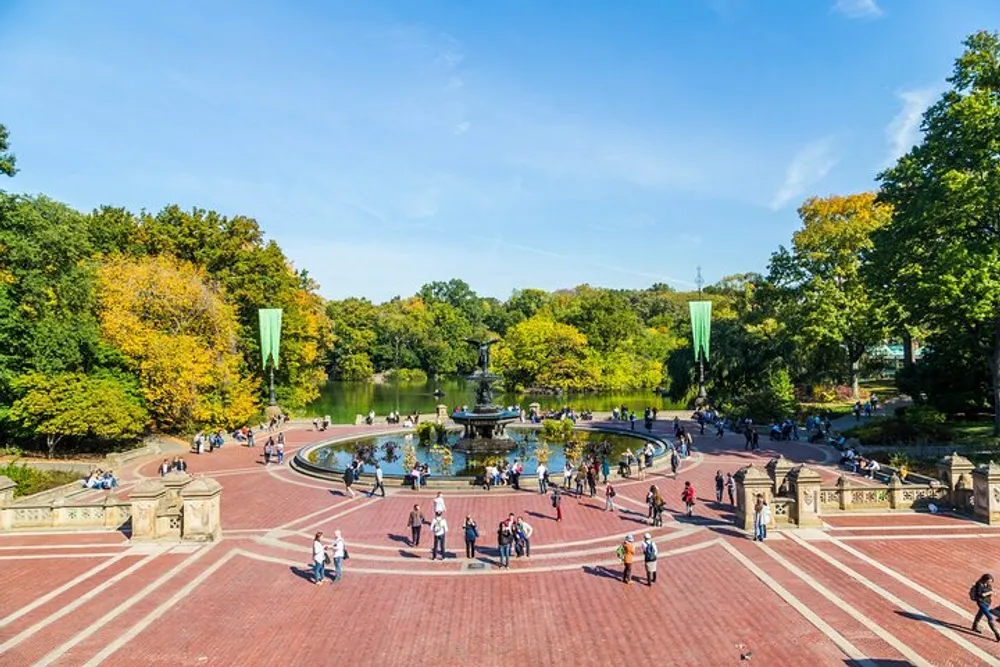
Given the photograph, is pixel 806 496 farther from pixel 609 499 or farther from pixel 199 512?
pixel 199 512

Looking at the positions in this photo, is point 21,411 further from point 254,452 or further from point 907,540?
point 907,540

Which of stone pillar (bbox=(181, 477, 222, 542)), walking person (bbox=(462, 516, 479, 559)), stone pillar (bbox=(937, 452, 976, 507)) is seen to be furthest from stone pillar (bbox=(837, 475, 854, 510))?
stone pillar (bbox=(181, 477, 222, 542))

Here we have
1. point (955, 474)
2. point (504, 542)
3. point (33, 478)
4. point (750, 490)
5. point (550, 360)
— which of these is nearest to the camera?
point (504, 542)

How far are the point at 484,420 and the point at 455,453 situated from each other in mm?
2233

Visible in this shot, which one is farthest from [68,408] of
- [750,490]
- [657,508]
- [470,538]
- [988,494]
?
[988,494]

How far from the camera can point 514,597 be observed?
1462 centimetres

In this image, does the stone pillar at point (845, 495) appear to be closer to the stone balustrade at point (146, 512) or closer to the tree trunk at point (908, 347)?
the stone balustrade at point (146, 512)

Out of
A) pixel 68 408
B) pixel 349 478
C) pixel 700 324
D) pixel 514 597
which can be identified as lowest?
pixel 514 597

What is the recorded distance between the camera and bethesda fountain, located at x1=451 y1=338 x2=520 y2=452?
33.7 meters

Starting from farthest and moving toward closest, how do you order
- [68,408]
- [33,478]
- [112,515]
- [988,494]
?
[68,408], [33,478], [112,515], [988,494]

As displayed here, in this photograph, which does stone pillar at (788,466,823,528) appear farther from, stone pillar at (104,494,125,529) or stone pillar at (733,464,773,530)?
stone pillar at (104,494,125,529)

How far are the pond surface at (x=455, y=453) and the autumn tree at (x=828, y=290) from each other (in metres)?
17.8

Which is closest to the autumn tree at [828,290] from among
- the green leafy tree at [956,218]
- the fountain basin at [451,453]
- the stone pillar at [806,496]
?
the green leafy tree at [956,218]

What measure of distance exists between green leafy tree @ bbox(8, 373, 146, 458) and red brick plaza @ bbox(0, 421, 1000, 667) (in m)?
13.9
